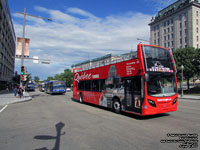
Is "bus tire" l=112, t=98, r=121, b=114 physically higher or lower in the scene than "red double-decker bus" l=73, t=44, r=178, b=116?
lower

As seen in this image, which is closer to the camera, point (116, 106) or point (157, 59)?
point (157, 59)

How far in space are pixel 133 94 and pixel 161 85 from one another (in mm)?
1444

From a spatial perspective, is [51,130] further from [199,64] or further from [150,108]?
[199,64]

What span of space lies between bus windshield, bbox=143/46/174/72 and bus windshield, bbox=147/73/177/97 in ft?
0.98

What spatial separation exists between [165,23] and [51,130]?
91508mm

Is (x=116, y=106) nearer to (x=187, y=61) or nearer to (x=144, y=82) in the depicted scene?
(x=144, y=82)

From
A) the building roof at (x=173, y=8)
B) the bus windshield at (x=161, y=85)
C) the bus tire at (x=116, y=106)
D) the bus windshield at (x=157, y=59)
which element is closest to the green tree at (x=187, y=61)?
the bus windshield at (x=157, y=59)

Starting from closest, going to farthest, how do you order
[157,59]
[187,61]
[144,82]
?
[144,82], [157,59], [187,61]

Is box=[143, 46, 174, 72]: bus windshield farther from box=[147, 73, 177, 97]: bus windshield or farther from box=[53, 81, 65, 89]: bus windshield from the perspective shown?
box=[53, 81, 65, 89]: bus windshield

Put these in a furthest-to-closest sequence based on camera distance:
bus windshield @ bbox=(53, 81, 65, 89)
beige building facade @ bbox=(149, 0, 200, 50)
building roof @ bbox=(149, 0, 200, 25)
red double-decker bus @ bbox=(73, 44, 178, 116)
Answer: building roof @ bbox=(149, 0, 200, 25) < beige building facade @ bbox=(149, 0, 200, 50) < bus windshield @ bbox=(53, 81, 65, 89) < red double-decker bus @ bbox=(73, 44, 178, 116)

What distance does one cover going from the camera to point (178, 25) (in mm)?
77750

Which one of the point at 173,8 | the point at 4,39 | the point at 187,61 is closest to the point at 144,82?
the point at 187,61

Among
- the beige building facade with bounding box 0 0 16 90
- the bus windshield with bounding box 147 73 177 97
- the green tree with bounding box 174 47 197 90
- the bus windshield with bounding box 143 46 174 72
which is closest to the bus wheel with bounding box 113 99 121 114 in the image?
the bus windshield with bounding box 147 73 177 97

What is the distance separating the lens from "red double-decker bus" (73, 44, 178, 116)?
7.83 meters
